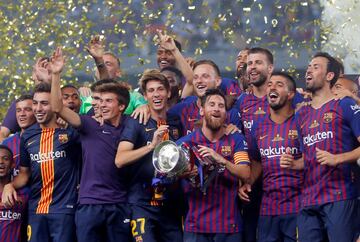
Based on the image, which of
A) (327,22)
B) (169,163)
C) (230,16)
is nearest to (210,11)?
(230,16)

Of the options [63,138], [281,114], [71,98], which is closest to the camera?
[281,114]

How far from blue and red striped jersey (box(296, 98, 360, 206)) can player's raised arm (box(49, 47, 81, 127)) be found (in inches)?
95.9

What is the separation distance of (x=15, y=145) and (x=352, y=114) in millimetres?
3940

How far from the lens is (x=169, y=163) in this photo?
8.74 metres

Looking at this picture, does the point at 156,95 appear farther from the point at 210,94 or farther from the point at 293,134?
the point at 293,134

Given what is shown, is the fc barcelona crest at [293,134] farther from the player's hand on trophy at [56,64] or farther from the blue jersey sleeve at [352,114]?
the player's hand on trophy at [56,64]

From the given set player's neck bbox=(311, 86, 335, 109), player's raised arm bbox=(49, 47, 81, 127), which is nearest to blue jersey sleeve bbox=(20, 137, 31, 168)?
player's raised arm bbox=(49, 47, 81, 127)

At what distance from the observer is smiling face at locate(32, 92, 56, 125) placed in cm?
978

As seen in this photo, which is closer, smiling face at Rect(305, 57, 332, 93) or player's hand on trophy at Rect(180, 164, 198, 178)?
player's hand on trophy at Rect(180, 164, 198, 178)

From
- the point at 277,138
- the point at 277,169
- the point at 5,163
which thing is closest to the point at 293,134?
the point at 277,138

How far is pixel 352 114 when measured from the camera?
865 centimetres

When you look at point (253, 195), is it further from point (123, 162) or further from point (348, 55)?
point (348, 55)

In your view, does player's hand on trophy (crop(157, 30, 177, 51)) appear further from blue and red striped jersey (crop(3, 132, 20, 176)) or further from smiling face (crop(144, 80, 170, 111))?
blue and red striped jersey (crop(3, 132, 20, 176))

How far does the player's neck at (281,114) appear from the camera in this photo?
9344mm
